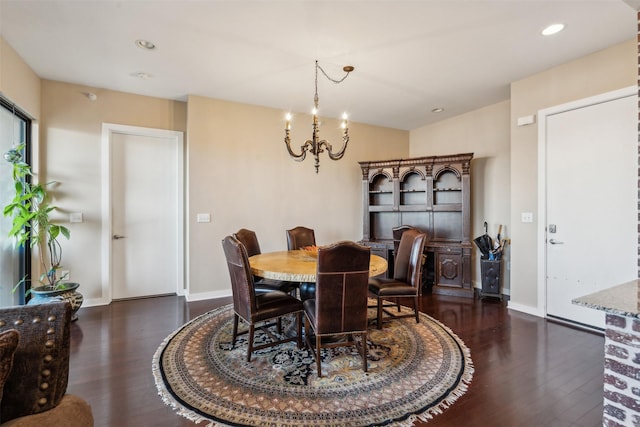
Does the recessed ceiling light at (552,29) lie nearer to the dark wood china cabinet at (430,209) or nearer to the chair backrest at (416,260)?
the dark wood china cabinet at (430,209)

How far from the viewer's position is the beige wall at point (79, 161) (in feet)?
12.2

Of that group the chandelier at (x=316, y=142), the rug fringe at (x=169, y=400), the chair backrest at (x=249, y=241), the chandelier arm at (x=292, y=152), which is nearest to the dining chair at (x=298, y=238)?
the chair backrest at (x=249, y=241)

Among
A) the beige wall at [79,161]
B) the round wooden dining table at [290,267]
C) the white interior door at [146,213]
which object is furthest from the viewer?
the white interior door at [146,213]

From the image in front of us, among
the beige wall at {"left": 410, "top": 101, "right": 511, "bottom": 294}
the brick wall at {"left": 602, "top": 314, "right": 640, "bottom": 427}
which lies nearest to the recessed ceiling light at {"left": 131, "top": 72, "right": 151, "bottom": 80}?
the brick wall at {"left": 602, "top": 314, "right": 640, "bottom": 427}

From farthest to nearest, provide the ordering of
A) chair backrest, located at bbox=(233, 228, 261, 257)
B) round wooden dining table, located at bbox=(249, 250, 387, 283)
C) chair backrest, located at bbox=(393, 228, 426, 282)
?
chair backrest, located at bbox=(233, 228, 261, 257) < chair backrest, located at bbox=(393, 228, 426, 282) < round wooden dining table, located at bbox=(249, 250, 387, 283)

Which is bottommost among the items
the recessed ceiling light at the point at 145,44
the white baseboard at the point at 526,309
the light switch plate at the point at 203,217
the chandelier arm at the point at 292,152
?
the white baseboard at the point at 526,309

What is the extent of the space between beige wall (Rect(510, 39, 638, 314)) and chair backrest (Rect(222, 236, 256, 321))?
10.8 feet

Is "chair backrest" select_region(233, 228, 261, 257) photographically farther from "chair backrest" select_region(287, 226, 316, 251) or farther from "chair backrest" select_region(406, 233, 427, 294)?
"chair backrest" select_region(406, 233, 427, 294)

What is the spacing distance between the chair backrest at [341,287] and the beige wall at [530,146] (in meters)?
2.58

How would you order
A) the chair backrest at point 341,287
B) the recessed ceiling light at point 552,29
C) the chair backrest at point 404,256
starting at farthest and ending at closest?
the chair backrest at point 404,256
the recessed ceiling light at point 552,29
the chair backrest at point 341,287

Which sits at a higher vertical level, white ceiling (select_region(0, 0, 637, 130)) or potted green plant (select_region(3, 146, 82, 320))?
white ceiling (select_region(0, 0, 637, 130))

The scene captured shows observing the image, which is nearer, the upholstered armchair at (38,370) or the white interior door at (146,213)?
the upholstered armchair at (38,370)

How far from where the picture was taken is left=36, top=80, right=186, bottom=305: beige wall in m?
3.73

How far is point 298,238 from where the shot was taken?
4047mm
